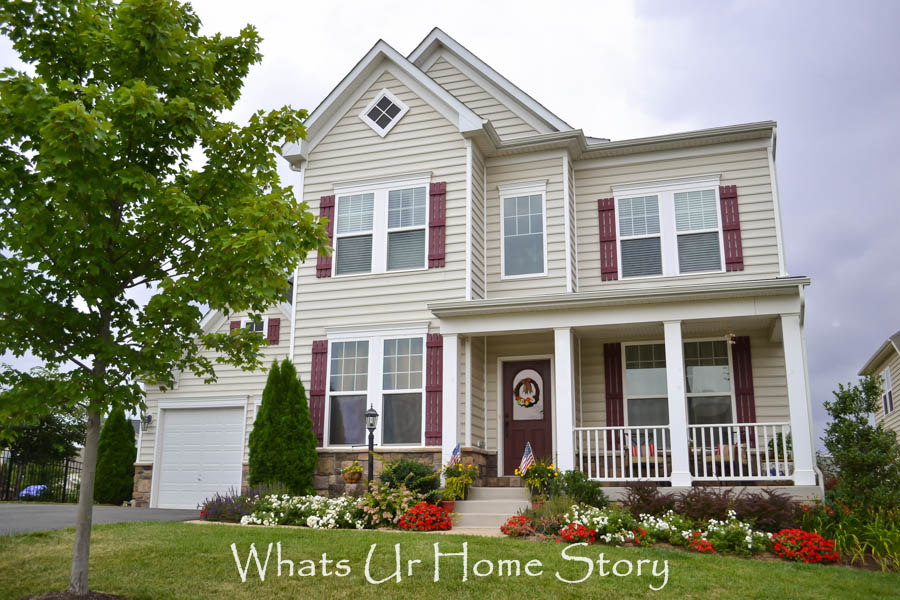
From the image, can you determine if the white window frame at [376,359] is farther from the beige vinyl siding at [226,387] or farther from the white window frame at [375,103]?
the white window frame at [375,103]

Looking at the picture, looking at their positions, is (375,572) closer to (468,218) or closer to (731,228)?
(468,218)

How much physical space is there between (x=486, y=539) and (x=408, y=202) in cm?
685

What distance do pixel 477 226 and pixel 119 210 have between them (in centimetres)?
763

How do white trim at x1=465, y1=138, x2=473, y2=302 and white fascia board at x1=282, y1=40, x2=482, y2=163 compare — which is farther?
white fascia board at x1=282, y1=40, x2=482, y2=163

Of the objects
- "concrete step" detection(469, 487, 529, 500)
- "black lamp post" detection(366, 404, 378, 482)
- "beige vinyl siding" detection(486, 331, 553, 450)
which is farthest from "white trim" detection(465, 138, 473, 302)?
"concrete step" detection(469, 487, 529, 500)

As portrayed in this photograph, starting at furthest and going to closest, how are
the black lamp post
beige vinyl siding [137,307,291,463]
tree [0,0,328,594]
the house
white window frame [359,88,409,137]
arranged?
1. beige vinyl siding [137,307,291,463]
2. white window frame [359,88,409,137]
3. the house
4. the black lamp post
5. tree [0,0,328,594]

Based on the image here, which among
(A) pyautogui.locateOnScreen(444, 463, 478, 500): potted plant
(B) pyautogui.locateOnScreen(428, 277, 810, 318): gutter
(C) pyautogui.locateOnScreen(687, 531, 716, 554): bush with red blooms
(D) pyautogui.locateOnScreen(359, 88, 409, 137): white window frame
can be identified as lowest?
(C) pyautogui.locateOnScreen(687, 531, 716, 554): bush with red blooms

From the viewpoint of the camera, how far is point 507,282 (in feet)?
42.3

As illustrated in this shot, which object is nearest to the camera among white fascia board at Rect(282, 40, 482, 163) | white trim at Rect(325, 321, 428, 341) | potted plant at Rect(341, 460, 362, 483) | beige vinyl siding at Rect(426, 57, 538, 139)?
potted plant at Rect(341, 460, 362, 483)

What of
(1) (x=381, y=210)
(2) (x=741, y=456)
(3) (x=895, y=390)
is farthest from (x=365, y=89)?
(3) (x=895, y=390)

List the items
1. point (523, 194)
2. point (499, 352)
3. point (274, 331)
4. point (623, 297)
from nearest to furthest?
point (623, 297), point (499, 352), point (523, 194), point (274, 331)

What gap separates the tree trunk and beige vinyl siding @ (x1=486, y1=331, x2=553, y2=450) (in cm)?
756

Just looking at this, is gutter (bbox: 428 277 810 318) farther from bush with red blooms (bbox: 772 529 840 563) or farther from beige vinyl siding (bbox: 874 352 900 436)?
beige vinyl siding (bbox: 874 352 900 436)

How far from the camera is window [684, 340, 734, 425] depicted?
38.3ft
